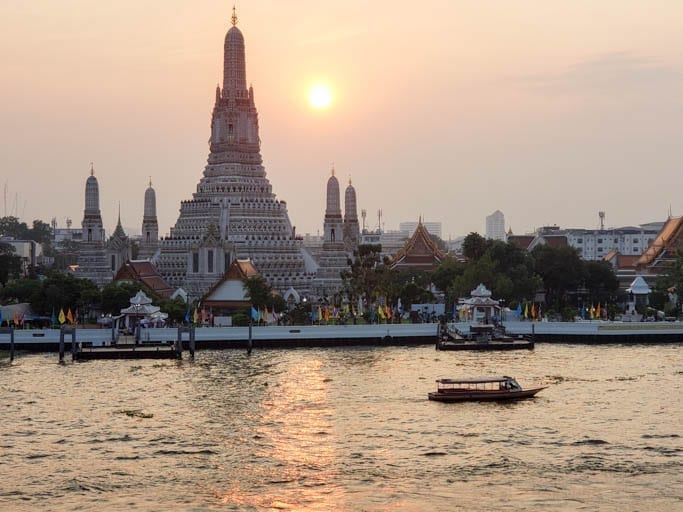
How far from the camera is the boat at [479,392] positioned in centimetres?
6556

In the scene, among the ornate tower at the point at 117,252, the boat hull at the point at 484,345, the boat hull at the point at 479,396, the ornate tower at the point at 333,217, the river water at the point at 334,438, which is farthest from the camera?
the ornate tower at the point at 117,252

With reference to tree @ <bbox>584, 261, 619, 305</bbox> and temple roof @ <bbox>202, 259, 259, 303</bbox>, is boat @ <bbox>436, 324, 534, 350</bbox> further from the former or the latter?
tree @ <bbox>584, 261, 619, 305</bbox>

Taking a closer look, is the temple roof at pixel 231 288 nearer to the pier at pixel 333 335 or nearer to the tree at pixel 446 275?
the pier at pixel 333 335

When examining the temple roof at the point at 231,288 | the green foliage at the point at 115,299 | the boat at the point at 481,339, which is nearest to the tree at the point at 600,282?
the boat at the point at 481,339

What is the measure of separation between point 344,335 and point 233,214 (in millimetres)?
43526

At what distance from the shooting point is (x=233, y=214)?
452 feet

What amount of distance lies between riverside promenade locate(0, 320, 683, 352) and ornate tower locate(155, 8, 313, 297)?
32.8m

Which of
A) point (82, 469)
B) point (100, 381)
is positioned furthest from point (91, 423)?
point (100, 381)

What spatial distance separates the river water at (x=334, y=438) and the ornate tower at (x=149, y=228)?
6445 centimetres

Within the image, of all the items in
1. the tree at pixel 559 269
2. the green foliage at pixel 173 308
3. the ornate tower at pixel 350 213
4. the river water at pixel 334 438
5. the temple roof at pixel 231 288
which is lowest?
the river water at pixel 334 438

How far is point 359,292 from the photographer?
111 meters

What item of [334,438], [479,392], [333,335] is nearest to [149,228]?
[333,335]

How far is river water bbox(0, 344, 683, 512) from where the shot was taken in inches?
1810

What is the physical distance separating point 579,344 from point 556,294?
35.5 meters
